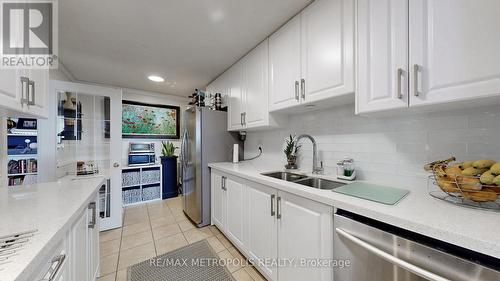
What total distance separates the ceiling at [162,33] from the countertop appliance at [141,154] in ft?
4.65

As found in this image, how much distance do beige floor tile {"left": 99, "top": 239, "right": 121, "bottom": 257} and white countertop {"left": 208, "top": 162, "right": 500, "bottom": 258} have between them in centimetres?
224

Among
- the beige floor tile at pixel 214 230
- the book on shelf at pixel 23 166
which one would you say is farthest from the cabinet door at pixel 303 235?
the book on shelf at pixel 23 166

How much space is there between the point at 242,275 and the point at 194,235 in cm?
92

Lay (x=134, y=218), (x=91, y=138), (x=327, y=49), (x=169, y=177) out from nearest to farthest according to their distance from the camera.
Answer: (x=327, y=49) < (x=91, y=138) < (x=134, y=218) < (x=169, y=177)

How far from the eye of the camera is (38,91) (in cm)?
119

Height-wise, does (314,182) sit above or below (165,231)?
above

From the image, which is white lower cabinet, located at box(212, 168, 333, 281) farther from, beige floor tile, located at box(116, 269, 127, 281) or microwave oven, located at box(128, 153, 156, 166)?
microwave oven, located at box(128, 153, 156, 166)

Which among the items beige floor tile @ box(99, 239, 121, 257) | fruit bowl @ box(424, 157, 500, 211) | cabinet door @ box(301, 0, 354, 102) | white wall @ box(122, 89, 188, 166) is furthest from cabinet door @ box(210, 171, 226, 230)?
white wall @ box(122, 89, 188, 166)

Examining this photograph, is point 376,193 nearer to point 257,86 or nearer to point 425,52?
point 425,52

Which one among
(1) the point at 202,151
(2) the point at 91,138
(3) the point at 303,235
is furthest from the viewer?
(2) the point at 91,138

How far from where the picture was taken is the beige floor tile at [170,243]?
1.97 m

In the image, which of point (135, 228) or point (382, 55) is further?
point (135, 228)

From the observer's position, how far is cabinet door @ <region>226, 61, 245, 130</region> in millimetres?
2367

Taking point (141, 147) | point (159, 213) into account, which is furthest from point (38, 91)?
point (141, 147)
